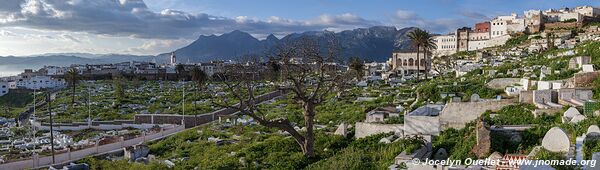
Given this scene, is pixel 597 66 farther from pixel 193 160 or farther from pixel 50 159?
pixel 50 159

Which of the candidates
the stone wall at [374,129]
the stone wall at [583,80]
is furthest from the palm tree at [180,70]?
the stone wall at [583,80]

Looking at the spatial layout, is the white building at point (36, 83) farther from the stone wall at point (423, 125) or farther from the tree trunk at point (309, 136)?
the stone wall at point (423, 125)

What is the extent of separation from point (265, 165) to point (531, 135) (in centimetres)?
899

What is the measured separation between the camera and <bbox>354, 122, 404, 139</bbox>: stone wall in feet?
63.8

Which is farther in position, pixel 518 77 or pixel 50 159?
pixel 518 77

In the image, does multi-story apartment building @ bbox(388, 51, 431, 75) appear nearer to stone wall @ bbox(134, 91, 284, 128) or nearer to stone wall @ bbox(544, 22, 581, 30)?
stone wall @ bbox(544, 22, 581, 30)

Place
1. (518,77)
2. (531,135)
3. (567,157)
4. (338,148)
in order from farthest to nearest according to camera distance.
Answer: (518,77)
(338,148)
(531,135)
(567,157)

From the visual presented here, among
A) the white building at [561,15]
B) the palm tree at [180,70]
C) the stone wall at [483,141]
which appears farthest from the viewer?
the palm tree at [180,70]

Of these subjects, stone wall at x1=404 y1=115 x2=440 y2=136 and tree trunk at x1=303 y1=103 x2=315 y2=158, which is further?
tree trunk at x1=303 y1=103 x2=315 y2=158

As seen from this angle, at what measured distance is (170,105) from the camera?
5847 cm

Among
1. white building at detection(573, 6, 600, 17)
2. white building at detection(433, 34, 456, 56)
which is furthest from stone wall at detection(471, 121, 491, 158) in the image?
white building at detection(433, 34, 456, 56)

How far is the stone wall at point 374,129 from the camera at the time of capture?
1946 cm

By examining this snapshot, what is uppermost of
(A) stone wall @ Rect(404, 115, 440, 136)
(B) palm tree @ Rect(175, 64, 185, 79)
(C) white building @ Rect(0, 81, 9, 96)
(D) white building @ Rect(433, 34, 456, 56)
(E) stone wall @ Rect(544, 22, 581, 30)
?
(E) stone wall @ Rect(544, 22, 581, 30)

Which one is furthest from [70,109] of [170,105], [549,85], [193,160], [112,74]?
[112,74]
